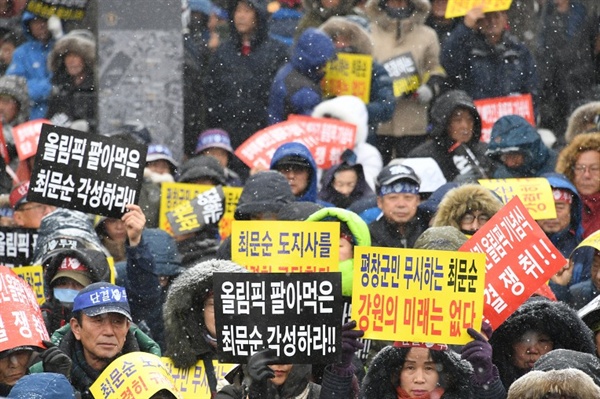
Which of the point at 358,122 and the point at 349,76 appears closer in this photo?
the point at 358,122

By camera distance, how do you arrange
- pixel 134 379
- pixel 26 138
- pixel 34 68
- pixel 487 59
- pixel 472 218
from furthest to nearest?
pixel 34 68, pixel 487 59, pixel 26 138, pixel 472 218, pixel 134 379

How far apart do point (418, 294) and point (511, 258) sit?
31.2 inches

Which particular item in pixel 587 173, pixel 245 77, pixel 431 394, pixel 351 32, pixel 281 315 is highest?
pixel 351 32

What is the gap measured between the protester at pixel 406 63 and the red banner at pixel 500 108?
0.50 meters

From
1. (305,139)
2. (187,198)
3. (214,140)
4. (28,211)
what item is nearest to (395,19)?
(214,140)

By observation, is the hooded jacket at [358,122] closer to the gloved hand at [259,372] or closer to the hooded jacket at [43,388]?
the gloved hand at [259,372]

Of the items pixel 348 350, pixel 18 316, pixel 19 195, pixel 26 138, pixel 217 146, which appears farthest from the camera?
pixel 217 146

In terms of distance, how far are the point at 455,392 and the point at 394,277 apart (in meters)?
0.59

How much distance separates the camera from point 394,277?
8.63m

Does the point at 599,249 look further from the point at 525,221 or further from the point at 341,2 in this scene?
the point at 341,2

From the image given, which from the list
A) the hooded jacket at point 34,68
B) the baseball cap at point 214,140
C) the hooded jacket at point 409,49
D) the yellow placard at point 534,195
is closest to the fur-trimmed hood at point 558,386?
the yellow placard at point 534,195

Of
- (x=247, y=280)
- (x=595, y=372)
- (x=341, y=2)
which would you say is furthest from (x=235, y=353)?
(x=341, y=2)

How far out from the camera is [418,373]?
28.2 ft

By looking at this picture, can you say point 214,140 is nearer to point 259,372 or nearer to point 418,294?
point 418,294
